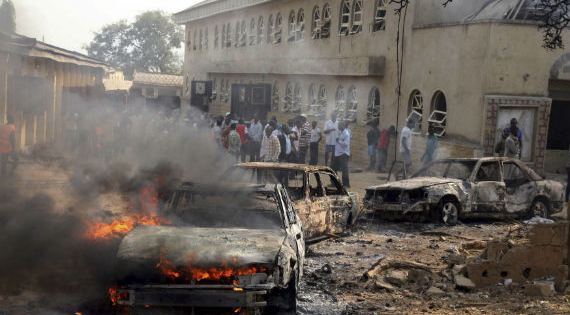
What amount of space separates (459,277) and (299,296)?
2049 millimetres

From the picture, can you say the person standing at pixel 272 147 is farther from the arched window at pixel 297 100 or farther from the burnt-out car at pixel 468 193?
the arched window at pixel 297 100

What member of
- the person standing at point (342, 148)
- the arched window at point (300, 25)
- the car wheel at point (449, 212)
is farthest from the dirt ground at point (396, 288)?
the arched window at point (300, 25)

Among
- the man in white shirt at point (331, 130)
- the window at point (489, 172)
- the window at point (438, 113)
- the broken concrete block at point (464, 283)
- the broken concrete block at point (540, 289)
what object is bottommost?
the broken concrete block at point (464, 283)

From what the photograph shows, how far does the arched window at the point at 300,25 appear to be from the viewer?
3138 cm

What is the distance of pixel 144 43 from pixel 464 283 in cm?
9040

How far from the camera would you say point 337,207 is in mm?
10844

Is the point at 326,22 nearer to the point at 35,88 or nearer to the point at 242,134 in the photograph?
the point at 242,134

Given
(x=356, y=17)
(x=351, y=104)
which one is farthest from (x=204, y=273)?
(x=356, y=17)

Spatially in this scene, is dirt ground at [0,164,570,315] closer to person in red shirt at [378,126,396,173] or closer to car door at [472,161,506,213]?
car door at [472,161,506,213]

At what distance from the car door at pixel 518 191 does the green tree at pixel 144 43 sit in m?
83.1

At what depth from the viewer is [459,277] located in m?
8.40

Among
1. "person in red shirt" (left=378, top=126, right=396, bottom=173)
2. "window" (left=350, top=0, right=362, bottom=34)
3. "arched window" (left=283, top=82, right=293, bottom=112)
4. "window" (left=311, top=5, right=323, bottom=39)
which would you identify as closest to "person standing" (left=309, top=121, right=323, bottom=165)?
"person in red shirt" (left=378, top=126, right=396, bottom=173)

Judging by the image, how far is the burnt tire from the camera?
13805mm

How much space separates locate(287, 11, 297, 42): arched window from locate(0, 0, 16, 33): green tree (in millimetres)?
14585
